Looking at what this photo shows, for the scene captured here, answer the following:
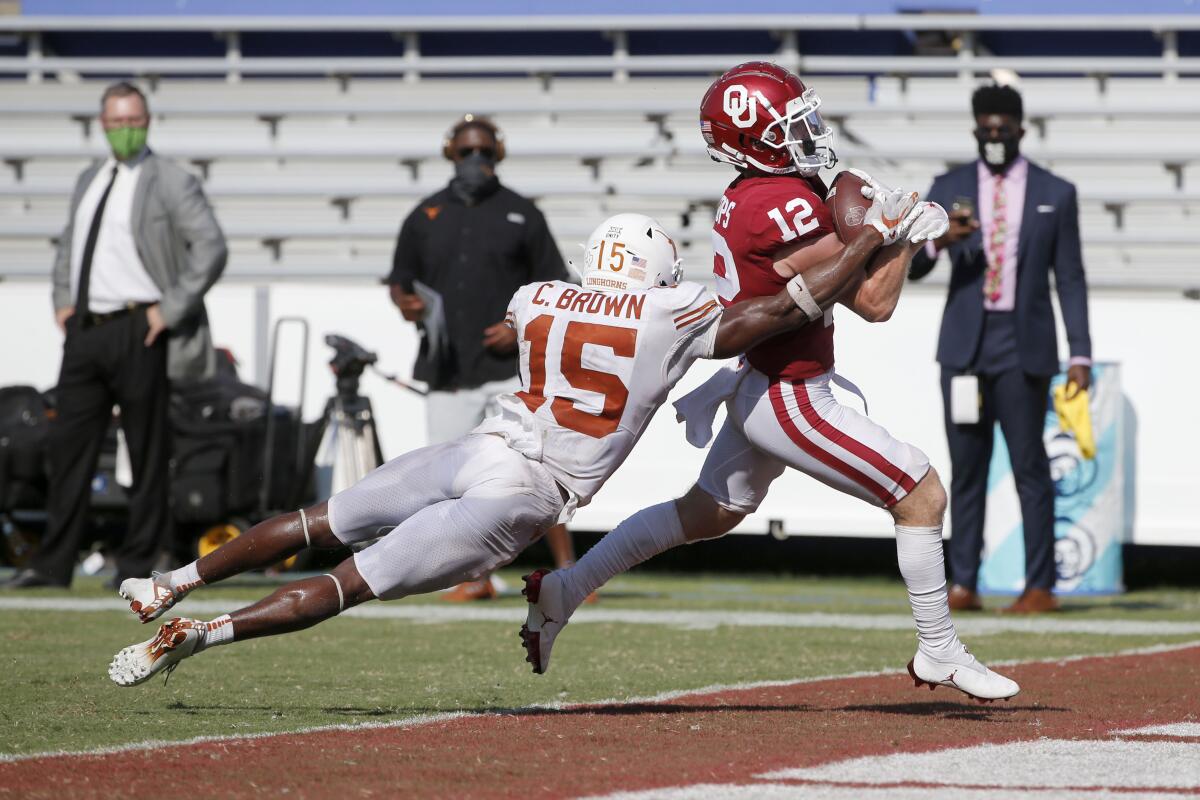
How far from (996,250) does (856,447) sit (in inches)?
145

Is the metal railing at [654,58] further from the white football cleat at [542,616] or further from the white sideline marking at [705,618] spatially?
the white football cleat at [542,616]

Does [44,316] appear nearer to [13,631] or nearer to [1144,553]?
[13,631]

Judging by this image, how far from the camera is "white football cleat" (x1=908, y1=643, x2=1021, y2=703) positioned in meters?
4.60

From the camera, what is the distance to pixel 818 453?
15.3 ft

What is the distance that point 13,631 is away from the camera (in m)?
6.66

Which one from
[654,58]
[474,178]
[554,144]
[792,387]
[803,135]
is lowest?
[792,387]

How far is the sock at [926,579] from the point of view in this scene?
467 cm

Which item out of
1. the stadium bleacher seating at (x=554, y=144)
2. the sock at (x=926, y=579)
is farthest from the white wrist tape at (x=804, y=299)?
the stadium bleacher seating at (x=554, y=144)

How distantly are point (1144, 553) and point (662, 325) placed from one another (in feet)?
25.0

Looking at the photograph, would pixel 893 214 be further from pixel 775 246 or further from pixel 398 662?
pixel 398 662

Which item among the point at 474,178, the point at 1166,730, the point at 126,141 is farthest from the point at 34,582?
the point at 1166,730

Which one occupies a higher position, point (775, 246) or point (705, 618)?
point (775, 246)

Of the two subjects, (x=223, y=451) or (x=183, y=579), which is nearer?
(x=183, y=579)

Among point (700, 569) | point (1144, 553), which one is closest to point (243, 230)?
point (700, 569)
